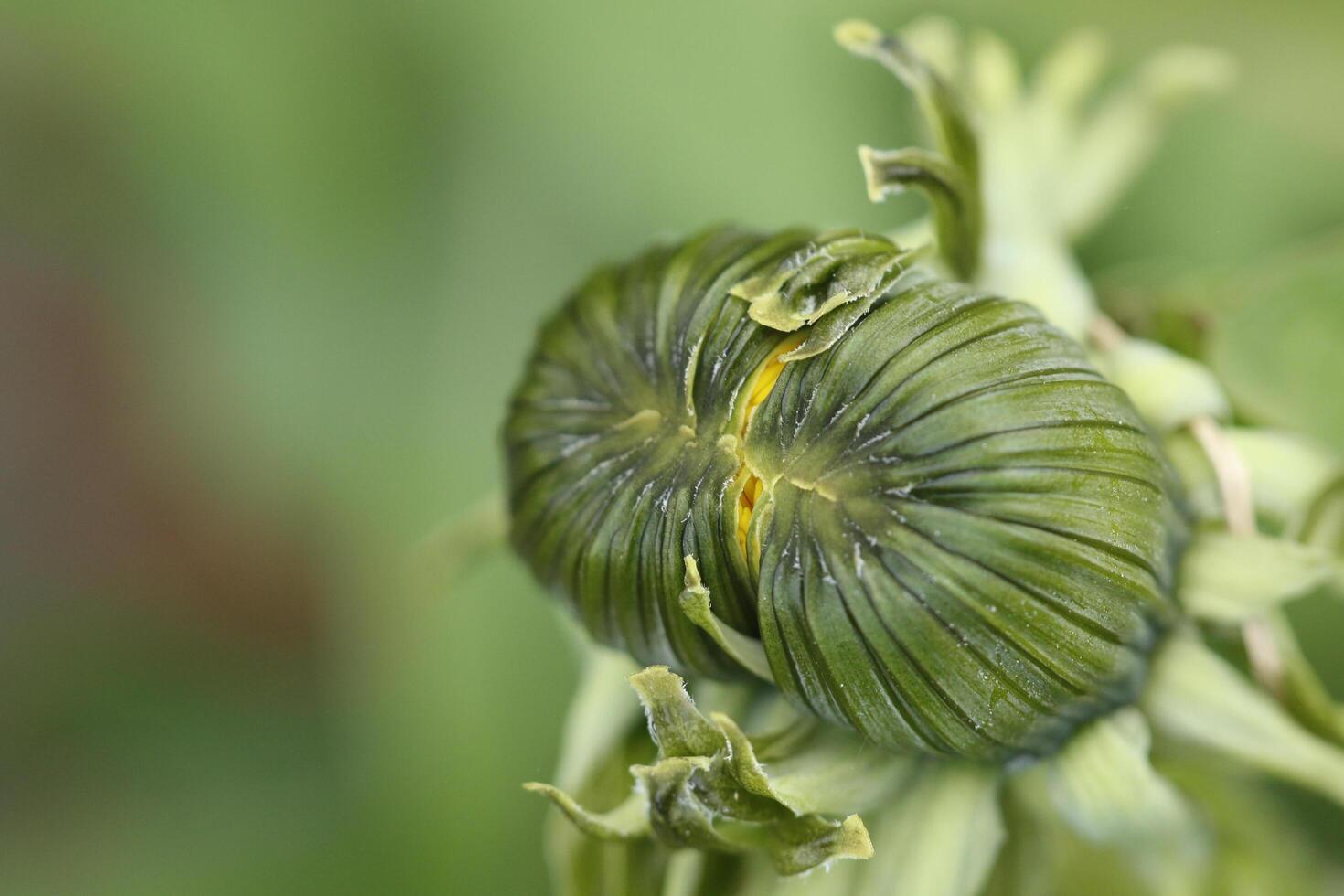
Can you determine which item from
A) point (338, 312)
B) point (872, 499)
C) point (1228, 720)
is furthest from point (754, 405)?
point (338, 312)

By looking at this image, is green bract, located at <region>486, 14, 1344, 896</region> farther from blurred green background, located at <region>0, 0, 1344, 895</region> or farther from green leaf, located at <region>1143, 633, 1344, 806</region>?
blurred green background, located at <region>0, 0, 1344, 895</region>

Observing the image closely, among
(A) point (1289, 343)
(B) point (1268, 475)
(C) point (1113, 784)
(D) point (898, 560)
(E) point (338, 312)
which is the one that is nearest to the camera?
(D) point (898, 560)

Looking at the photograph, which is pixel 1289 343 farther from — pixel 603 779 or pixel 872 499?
pixel 603 779

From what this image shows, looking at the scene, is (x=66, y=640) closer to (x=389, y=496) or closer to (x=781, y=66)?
(x=389, y=496)

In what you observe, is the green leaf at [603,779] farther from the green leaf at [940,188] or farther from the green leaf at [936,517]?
the green leaf at [940,188]

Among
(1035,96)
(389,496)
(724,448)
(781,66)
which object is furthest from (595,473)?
(389,496)
